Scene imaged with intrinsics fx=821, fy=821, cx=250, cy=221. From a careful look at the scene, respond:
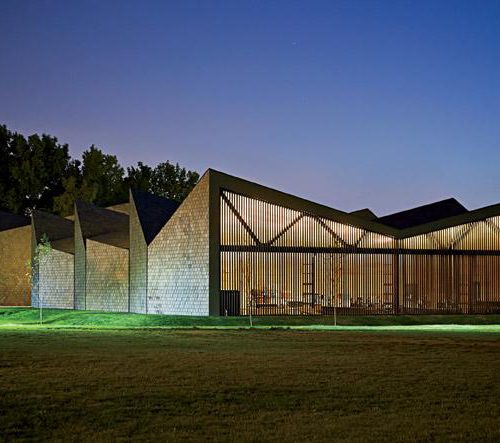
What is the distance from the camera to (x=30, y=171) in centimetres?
8281

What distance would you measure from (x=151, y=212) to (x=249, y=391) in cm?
2916

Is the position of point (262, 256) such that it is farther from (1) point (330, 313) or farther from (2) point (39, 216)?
(2) point (39, 216)

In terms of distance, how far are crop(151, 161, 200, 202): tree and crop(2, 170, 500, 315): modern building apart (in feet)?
166

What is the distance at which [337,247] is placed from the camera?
123 feet

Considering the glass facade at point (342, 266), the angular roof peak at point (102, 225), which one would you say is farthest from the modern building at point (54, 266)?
the glass facade at point (342, 266)

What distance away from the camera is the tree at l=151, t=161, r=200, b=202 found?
93.4 metres

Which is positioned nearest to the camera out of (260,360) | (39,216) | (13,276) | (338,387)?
(338,387)

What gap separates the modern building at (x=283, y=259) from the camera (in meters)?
35.4

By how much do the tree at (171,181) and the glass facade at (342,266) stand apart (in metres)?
55.9

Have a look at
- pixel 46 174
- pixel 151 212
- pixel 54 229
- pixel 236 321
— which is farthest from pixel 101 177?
pixel 236 321

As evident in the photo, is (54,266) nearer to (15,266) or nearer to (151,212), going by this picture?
(15,266)

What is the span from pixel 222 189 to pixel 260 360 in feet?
64.4

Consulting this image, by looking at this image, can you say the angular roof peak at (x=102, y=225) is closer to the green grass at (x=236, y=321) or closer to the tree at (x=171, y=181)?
the green grass at (x=236, y=321)

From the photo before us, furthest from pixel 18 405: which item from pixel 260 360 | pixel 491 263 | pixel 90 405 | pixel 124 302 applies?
pixel 491 263
